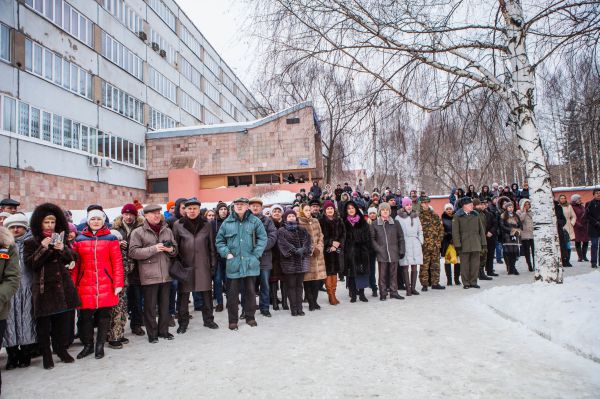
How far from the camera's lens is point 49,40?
64.1 ft

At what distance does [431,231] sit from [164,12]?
112ft

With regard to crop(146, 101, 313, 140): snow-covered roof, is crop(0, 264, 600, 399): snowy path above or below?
below

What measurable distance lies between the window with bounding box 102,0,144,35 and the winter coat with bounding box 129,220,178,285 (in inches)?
988

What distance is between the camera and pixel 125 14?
27.2m

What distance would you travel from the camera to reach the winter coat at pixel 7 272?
3.60m

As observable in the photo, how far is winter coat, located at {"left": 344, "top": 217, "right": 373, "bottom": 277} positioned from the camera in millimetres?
7855

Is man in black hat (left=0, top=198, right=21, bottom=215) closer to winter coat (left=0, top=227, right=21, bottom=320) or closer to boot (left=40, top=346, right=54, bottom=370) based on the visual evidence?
boot (left=40, top=346, right=54, bottom=370)

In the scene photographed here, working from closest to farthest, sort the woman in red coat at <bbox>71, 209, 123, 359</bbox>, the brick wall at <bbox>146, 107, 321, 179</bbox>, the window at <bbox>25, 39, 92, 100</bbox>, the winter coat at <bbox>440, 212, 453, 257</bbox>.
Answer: the woman in red coat at <bbox>71, 209, 123, 359</bbox> → the winter coat at <bbox>440, 212, 453, 257</bbox> → the window at <bbox>25, 39, 92, 100</bbox> → the brick wall at <bbox>146, 107, 321, 179</bbox>

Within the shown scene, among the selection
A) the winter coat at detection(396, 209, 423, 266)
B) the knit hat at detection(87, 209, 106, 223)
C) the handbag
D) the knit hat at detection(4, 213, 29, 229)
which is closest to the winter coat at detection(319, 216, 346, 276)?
the winter coat at detection(396, 209, 423, 266)

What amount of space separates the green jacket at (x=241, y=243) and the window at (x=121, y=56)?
23158 millimetres

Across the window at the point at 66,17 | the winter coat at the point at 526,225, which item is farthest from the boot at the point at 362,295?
the window at the point at 66,17

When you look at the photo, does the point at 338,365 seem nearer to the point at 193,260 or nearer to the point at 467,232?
the point at 193,260

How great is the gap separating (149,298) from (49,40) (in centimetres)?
2000

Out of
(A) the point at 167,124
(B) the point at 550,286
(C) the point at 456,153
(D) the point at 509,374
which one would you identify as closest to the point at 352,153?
(C) the point at 456,153
